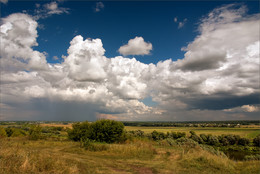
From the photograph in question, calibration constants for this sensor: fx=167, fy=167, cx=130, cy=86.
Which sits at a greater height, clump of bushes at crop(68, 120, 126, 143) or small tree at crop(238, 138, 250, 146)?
clump of bushes at crop(68, 120, 126, 143)

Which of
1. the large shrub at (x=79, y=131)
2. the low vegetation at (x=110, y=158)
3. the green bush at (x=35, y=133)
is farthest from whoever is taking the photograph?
the large shrub at (x=79, y=131)

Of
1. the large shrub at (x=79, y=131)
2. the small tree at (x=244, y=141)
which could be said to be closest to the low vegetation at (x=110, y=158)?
the large shrub at (x=79, y=131)

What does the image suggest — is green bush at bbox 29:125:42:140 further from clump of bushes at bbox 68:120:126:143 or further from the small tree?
Result: the small tree

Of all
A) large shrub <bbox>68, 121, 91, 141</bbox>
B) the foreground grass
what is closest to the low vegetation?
the foreground grass

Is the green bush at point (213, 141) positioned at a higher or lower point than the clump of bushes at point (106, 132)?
lower

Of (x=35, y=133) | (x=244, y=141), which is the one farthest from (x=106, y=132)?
(x=244, y=141)

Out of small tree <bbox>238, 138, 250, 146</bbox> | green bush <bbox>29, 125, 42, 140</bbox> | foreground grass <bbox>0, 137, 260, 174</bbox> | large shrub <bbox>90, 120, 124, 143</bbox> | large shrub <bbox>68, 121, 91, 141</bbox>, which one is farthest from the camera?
small tree <bbox>238, 138, 250, 146</bbox>

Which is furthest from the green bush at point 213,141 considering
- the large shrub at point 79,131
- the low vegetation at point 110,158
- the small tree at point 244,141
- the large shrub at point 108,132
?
the large shrub at point 79,131

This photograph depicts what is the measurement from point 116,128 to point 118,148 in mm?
19775

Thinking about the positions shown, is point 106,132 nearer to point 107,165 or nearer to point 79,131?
point 79,131

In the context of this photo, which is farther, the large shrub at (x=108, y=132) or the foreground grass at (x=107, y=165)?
the large shrub at (x=108, y=132)

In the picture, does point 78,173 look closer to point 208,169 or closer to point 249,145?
point 208,169

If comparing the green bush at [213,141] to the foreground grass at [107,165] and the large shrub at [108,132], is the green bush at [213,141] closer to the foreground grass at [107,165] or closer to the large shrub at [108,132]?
the large shrub at [108,132]

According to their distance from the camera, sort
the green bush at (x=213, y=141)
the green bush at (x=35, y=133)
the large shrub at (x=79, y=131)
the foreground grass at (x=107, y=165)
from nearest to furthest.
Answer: the foreground grass at (x=107, y=165), the green bush at (x=35, y=133), the large shrub at (x=79, y=131), the green bush at (x=213, y=141)
